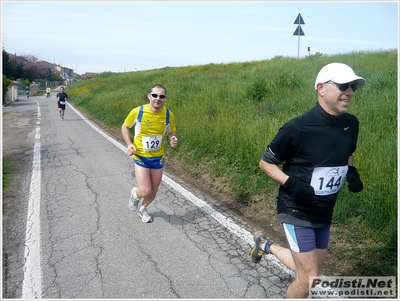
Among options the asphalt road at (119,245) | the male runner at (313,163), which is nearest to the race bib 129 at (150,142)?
the asphalt road at (119,245)

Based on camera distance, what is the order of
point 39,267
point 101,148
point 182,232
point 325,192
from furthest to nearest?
point 101,148 < point 182,232 < point 39,267 < point 325,192

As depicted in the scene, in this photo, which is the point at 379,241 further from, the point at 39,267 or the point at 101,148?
the point at 101,148

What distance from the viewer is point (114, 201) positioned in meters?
6.29

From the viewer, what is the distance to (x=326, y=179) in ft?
9.45

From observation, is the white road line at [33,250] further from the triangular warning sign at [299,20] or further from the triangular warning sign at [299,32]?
the triangular warning sign at [299,20]

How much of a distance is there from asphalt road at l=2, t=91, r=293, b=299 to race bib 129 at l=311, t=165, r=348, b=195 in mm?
1233

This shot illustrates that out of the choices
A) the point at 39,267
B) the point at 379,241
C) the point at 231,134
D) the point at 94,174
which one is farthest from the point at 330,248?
the point at 94,174

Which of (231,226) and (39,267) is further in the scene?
(231,226)

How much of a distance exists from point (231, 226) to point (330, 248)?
1333 millimetres

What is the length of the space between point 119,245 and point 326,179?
2.75 m

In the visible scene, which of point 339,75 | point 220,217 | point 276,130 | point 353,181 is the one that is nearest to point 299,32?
point 276,130

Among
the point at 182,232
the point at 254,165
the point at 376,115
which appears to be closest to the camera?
the point at 182,232

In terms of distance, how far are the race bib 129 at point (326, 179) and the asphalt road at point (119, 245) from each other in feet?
4.05

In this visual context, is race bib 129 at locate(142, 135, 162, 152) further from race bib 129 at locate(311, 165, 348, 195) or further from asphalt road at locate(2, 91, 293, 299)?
race bib 129 at locate(311, 165, 348, 195)
